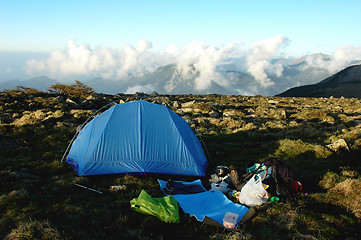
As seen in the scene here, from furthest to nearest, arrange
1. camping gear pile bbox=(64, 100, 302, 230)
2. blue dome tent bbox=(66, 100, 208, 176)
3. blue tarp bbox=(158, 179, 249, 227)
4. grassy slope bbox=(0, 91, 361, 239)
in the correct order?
blue dome tent bbox=(66, 100, 208, 176), camping gear pile bbox=(64, 100, 302, 230), blue tarp bbox=(158, 179, 249, 227), grassy slope bbox=(0, 91, 361, 239)

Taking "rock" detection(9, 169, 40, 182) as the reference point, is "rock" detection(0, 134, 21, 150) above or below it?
above

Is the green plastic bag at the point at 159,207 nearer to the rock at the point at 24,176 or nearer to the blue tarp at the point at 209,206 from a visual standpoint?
the blue tarp at the point at 209,206

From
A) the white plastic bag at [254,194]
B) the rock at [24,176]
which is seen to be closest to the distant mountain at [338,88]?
the white plastic bag at [254,194]

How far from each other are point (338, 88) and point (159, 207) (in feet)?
522

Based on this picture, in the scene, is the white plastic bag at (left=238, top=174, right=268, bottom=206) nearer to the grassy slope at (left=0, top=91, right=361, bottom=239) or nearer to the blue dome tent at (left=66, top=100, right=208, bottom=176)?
the grassy slope at (left=0, top=91, right=361, bottom=239)

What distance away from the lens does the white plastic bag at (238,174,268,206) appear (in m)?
5.76

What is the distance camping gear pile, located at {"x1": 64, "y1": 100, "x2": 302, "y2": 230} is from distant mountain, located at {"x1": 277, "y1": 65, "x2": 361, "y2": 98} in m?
133

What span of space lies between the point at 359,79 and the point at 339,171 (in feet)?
608

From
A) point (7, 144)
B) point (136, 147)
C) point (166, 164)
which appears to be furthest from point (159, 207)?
point (7, 144)

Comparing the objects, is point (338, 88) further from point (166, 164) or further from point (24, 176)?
point (24, 176)

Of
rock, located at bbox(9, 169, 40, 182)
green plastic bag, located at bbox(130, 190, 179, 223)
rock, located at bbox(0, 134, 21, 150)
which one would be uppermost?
rock, located at bbox(0, 134, 21, 150)

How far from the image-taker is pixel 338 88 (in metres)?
129

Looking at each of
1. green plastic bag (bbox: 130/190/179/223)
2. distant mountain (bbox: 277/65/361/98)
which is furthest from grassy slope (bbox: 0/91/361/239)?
distant mountain (bbox: 277/65/361/98)

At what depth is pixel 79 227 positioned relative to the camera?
15.2 feet
